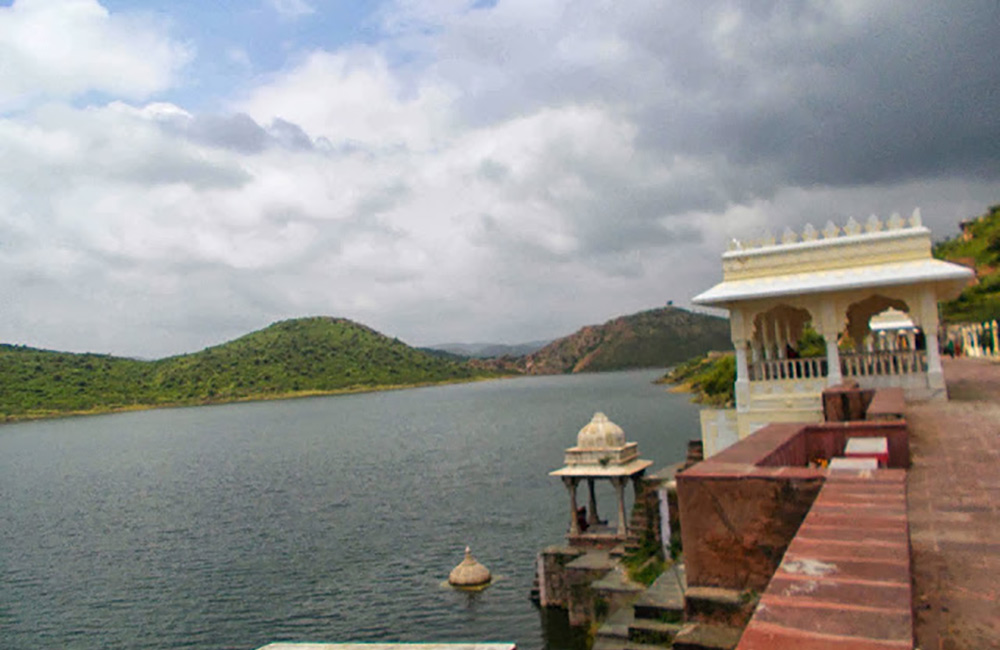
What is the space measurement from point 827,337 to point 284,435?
64818mm

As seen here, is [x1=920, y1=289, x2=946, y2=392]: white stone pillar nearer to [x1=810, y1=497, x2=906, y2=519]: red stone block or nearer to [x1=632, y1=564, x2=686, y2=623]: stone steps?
[x1=632, y1=564, x2=686, y2=623]: stone steps

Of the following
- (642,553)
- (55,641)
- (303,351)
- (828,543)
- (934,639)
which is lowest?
(55,641)

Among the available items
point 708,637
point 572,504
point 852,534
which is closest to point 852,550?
point 852,534

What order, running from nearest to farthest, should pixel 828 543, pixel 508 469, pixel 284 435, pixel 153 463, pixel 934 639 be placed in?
pixel 934 639
pixel 828 543
pixel 508 469
pixel 153 463
pixel 284 435

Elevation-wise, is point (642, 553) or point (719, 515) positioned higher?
point (719, 515)

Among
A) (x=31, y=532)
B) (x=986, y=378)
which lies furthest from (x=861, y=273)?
(x=31, y=532)

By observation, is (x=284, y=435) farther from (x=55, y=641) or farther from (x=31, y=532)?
(x=55, y=641)

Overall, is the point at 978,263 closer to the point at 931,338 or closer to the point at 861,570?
the point at 931,338

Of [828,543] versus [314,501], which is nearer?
[828,543]

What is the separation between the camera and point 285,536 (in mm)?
30391

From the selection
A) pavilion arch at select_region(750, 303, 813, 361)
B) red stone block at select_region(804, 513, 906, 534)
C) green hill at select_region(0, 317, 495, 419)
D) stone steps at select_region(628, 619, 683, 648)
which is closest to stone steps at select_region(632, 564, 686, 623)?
stone steps at select_region(628, 619, 683, 648)

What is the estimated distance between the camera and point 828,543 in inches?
145

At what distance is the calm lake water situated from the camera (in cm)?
2034

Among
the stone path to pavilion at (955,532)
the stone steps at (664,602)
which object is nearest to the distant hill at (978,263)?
the stone steps at (664,602)
